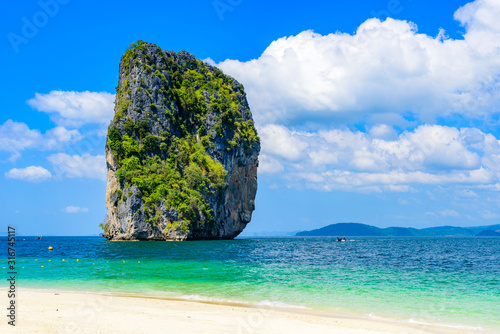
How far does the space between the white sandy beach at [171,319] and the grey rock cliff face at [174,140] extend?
6191cm

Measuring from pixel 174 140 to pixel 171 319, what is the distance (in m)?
78.0

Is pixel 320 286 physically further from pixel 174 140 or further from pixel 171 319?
pixel 174 140

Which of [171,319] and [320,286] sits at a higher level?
[171,319]

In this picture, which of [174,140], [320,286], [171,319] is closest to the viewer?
[171,319]

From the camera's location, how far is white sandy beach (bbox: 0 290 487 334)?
459 inches

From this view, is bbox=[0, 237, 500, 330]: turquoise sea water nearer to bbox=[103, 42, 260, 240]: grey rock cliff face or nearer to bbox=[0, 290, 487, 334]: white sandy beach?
bbox=[0, 290, 487, 334]: white sandy beach

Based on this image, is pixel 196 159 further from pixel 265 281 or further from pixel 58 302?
pixel 58 302

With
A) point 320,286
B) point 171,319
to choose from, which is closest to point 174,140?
point 320,286

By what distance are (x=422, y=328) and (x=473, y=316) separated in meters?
4.04

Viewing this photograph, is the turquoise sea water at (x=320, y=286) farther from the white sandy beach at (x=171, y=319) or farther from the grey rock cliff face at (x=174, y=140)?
→ the grey rock cliff face at (x=174, y=140)

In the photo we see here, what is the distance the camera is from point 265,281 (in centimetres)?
2464

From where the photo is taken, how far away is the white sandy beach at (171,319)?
11.7m

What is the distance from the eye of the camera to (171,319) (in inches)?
519

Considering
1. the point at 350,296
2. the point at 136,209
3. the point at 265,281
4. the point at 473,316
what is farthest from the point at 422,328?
the point at 136,209
